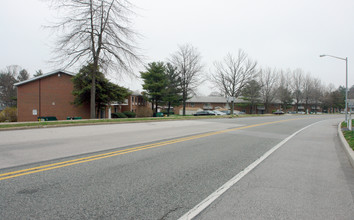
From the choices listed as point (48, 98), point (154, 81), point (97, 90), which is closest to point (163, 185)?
point (97, 90)

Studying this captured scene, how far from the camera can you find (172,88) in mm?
45562

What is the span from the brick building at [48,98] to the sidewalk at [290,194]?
30.0 meters

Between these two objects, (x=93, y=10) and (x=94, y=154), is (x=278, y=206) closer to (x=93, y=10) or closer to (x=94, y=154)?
(x=94, y=154)

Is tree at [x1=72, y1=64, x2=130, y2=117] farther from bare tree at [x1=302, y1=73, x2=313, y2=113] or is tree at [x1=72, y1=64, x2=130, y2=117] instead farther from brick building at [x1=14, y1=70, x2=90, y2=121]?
bare tree at [x1=302, y1=73, x2=313, y2=113]

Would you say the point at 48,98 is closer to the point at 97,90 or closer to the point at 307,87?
the point at 97,90

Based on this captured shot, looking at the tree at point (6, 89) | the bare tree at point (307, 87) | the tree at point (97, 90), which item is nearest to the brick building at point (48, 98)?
the tree at point (97, 90)

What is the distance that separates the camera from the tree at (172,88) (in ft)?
146

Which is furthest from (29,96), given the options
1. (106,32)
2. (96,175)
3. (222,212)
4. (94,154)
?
(222,212)

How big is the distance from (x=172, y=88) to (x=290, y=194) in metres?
42.4

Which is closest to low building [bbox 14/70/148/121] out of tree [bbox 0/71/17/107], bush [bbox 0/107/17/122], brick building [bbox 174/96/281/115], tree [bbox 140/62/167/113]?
bush [bbox 0/107/17/122]

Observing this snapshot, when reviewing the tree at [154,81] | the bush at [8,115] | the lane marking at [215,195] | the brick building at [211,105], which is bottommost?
the lane marking at [215,195]

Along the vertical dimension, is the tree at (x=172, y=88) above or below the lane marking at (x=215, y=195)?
above

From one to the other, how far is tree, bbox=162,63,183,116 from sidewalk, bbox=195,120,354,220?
37.8m

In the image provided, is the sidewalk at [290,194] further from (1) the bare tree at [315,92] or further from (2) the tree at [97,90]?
(1) the bare tree at [315,92]
